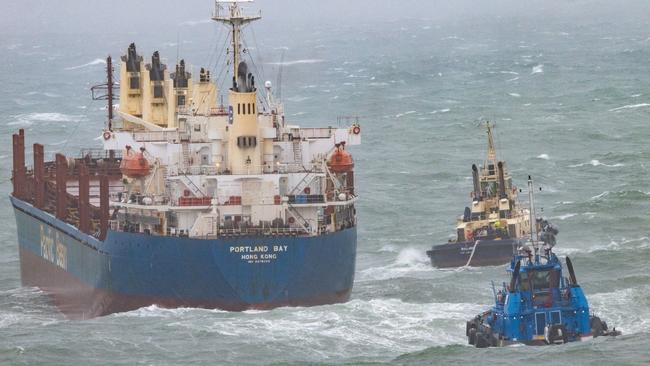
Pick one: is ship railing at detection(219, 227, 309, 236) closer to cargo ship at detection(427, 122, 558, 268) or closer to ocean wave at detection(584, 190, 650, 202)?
cargo ship at detection(427, 122, 558, 268)

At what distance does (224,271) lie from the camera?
74.8 m

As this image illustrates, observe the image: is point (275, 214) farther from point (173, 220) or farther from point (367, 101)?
point (367, 101)

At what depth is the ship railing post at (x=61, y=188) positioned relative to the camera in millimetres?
89500

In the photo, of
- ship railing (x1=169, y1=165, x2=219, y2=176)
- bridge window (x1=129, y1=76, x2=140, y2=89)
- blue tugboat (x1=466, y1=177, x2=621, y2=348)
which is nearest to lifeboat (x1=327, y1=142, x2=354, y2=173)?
ship railing (x1=169, y1=165, x2=219, y2=176)

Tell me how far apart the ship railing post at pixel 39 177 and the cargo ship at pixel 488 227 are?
19.2m

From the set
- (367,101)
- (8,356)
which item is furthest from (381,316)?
(367,101)

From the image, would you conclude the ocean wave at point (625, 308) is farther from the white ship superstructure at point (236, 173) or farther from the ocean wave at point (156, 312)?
the ocean wave at point (156, 312)

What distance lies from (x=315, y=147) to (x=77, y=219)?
14317 mm

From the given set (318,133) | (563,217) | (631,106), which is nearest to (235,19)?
(318,133)

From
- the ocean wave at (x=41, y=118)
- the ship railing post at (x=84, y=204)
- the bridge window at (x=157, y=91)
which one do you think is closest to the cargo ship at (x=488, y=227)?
the bridge window at (x=157, y=91)

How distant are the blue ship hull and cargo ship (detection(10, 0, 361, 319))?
1.5 inches

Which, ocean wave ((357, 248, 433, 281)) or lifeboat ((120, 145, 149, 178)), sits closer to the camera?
lifeboat ((120, 145, 149, 178))

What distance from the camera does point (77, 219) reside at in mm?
89875

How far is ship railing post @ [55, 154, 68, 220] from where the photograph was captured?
89500 mm
